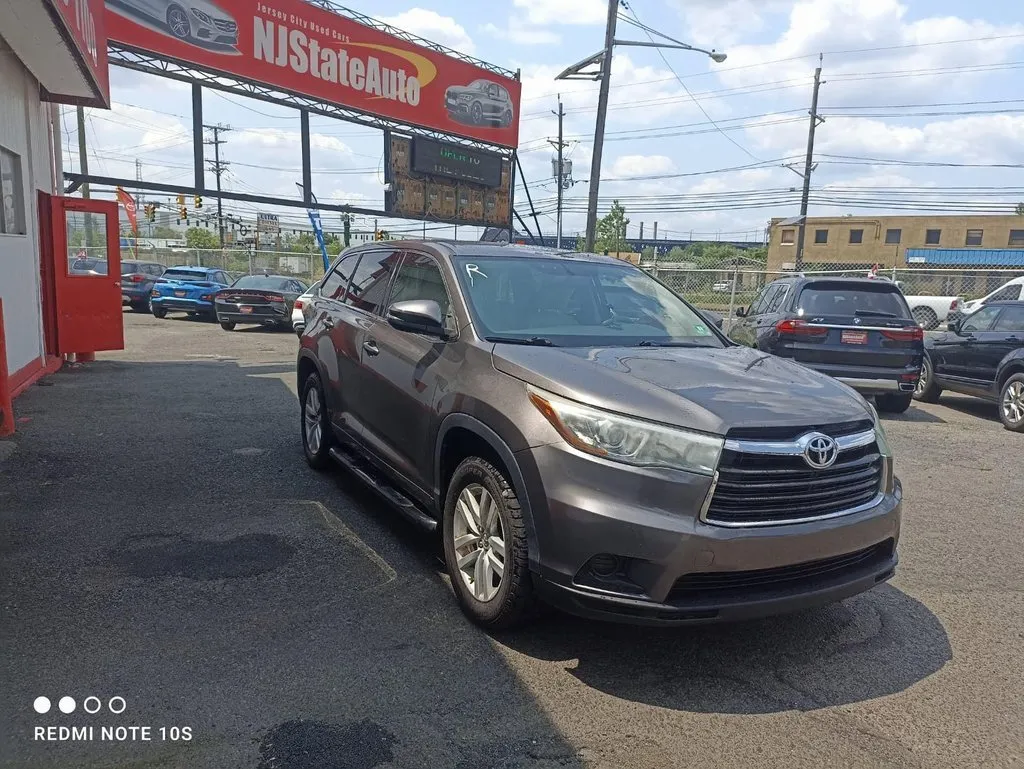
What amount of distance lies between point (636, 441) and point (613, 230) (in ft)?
234

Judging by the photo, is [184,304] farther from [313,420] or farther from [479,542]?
[479,542]

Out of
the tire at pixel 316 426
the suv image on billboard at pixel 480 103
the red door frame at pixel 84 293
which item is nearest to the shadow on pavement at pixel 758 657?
the tire at pixel 316 426

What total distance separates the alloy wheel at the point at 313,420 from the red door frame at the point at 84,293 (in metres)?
6.74

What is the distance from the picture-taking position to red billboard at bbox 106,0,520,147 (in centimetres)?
1892

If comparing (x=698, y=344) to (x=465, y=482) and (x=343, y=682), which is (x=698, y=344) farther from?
(x=343, y=682)

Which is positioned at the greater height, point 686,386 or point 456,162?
point 456,162

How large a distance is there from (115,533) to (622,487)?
3368mm

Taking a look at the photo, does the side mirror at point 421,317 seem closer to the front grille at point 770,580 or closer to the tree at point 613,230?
the front grille at point 770,580

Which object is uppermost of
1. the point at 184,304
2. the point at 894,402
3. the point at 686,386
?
the point at 686,386

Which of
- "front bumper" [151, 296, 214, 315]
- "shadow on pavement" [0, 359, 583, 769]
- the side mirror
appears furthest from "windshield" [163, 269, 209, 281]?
the side mirror

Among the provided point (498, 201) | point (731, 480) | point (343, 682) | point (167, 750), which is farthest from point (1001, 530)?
point (498, 201)

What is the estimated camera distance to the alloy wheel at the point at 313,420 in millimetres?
5914

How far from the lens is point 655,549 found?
9.33 feet

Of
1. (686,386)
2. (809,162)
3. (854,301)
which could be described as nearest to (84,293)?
(686,386)
